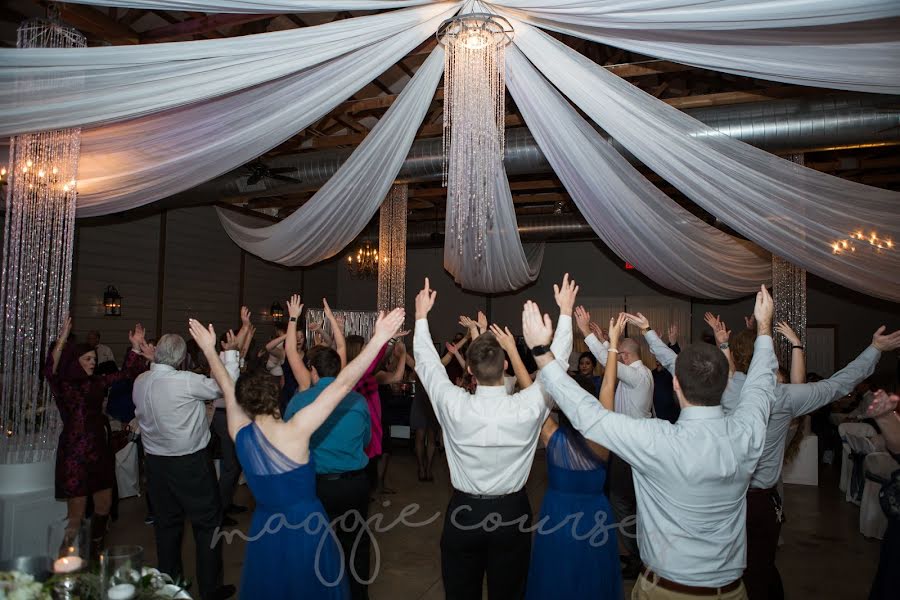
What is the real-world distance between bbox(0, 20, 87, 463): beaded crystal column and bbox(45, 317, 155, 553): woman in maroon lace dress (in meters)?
0.09

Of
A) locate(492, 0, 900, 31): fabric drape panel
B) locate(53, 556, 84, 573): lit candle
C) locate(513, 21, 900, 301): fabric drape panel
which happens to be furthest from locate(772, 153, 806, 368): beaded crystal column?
locate(53, 556, 84, 573): lit candle

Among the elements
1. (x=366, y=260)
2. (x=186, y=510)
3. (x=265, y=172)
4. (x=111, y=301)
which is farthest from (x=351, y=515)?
(x=366, y=260)

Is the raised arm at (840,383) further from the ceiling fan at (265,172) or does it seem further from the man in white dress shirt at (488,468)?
the ceiling fan at (265,172)

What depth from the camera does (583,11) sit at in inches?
108

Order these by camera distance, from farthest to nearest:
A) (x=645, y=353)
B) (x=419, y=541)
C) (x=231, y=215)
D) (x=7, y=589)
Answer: (x=645, y=353)
(x=231, y=215)
(x=419, y=541)
(x=7, y=589)

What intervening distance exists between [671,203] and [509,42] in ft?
8.08

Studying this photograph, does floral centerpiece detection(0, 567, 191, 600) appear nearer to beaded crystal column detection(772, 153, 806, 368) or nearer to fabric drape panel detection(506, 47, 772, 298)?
fabric drape panel detection(506, 47, 772, 298)

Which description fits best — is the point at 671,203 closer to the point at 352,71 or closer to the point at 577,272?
the point at 352,71

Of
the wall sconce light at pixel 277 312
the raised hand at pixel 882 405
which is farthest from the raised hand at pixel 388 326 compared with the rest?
the wall sconce light at pixel 277 312

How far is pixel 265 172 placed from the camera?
266 inches

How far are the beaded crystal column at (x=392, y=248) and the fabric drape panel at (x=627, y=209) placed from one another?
2291 mm

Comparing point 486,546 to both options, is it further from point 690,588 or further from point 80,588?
point 80,588

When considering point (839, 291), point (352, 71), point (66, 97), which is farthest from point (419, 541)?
point (839, 291)

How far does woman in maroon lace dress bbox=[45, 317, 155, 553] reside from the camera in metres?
3.80
